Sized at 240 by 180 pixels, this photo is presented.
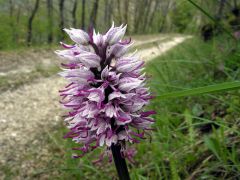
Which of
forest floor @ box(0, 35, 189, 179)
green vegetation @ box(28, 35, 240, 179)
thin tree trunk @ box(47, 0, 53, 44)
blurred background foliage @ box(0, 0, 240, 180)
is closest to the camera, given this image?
green vegetation @ box(28, 35, 240, 179)

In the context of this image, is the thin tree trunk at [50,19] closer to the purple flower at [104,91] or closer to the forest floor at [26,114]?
the forest floor at [26,114]

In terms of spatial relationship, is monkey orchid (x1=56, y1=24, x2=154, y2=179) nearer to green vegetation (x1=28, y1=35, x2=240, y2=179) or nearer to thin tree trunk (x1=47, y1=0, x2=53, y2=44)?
green vegetation (x1=28, y1=35, x2=240, y2=179)

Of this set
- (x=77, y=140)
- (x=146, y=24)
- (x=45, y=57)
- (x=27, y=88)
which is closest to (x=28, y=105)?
(x=27, y=88)

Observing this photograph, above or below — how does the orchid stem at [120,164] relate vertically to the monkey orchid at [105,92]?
below

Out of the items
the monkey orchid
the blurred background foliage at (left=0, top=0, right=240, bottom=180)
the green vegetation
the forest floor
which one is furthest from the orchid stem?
the forest floor

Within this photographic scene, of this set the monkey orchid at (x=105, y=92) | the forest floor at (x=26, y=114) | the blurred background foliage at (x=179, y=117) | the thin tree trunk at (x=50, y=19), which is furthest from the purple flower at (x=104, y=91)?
the thin tree trunk at (x=50, y=19)

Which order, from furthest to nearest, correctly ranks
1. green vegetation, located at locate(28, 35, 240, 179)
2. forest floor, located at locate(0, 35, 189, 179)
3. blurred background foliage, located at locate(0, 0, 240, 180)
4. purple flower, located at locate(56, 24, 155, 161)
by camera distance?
forest floor, located at locate(0, 35, 189, 179), blurred background foliage, located at locate(0, 0, 240, 180), green vegetation, located at locate(28, 35, 240, 179), purple flower, located at locate(56, 24, 155, 161)

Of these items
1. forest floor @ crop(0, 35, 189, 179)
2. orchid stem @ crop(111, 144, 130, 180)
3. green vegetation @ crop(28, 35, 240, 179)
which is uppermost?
orchid stem @ crop(111, 144, 130, 180)
